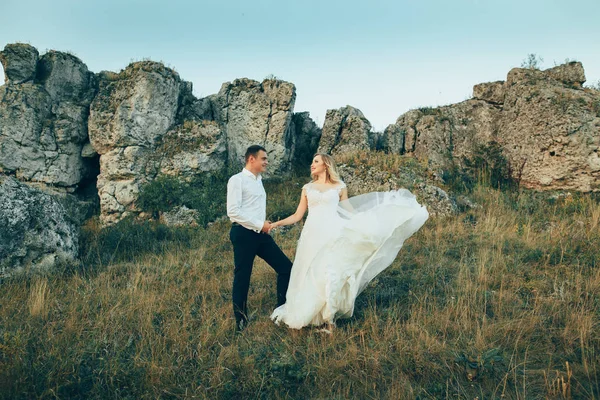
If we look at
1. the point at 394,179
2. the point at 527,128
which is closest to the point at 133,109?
the point at 394,179

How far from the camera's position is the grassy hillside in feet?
10.3

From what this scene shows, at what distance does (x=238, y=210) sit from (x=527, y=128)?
977 cm

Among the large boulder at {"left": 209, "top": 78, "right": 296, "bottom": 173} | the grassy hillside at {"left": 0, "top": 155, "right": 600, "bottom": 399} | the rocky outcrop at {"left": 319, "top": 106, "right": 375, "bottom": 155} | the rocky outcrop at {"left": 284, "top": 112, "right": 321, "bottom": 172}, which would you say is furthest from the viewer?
the rocky outcrop at {"left": 284, "top": 112, "right": 321, "bottom": 172}

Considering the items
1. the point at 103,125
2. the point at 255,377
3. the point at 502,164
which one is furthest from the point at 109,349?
the point at 502,164

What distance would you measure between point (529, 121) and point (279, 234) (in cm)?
791

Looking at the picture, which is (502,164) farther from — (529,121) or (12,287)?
(12,287)

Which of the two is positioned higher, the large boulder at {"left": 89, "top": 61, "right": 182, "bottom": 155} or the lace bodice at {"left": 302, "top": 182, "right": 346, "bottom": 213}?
the large boulder at {"left": 89, "top": 61, "right": 182, "bottom": 155}

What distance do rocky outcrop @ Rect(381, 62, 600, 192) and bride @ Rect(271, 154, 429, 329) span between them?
7161 mm

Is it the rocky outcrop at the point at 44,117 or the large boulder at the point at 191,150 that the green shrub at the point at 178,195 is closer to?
the large boulder at the point at 191,150

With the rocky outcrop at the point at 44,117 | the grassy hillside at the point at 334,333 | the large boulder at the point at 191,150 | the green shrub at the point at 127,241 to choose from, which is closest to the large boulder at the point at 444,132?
the grassy hillside at the point at 334,333

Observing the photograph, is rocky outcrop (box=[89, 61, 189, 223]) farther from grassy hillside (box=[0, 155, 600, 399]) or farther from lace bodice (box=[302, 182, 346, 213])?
lace bodice (box=[302, 182, 346, 213])

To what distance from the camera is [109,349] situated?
145 inches

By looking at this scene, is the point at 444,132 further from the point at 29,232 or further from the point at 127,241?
the point at 29,232

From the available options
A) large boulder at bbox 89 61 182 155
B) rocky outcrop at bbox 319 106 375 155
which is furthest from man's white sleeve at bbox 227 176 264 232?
rocky outcrop at bbox 319 106 375 155
